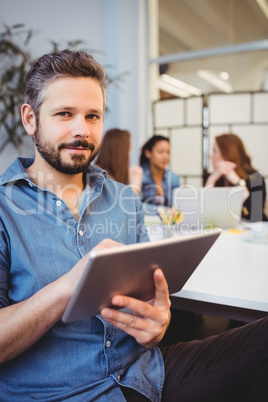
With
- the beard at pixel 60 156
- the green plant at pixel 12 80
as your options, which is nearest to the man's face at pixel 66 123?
the beard at pixel 60 156

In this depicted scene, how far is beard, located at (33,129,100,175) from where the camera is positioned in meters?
1.10

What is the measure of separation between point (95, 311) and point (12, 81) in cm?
296

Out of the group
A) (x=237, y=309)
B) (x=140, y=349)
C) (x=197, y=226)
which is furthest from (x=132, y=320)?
(x=197, y=226)

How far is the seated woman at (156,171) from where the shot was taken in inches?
148

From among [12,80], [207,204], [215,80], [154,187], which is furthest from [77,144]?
[215,80]

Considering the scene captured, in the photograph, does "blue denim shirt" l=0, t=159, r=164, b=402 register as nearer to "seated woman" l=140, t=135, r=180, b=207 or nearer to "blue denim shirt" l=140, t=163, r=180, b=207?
"blue denim shirt" l=140, t=163, r=180, b=207

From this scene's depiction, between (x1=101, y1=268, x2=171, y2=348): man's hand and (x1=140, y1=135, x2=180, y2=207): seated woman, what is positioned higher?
(x1=140, y1=135, x2=180, y2=207): seated woman

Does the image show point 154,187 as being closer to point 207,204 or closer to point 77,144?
point 207,204

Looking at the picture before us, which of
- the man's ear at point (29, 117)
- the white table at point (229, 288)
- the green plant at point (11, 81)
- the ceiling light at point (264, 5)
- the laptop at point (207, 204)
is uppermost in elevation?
the ceiling light at point (264, 5)

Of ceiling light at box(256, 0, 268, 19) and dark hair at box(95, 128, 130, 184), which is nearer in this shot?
dark hair at box(95, 128, 130, 184)

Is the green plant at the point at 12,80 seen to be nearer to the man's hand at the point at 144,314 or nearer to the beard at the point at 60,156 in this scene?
the beard at the point at 60,156

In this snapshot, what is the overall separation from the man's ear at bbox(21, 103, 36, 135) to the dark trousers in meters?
0.82

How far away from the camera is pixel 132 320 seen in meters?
0.81

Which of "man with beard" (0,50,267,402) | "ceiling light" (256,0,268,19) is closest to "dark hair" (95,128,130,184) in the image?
"man with beard" (0,50,267,402)
